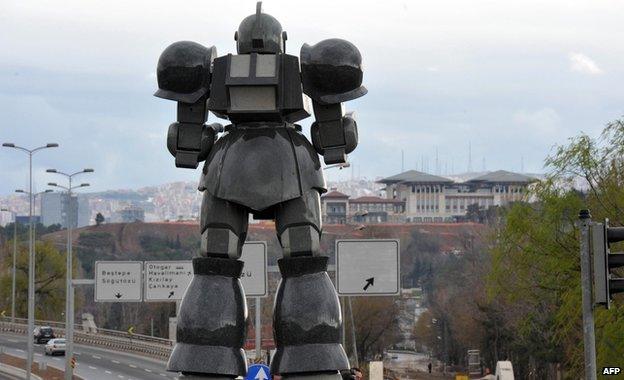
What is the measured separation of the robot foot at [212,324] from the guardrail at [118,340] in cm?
4212

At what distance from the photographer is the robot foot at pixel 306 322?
11.7 metres

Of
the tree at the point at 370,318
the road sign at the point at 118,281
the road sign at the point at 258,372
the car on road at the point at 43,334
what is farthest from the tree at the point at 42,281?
the road sign at the point at 258,372

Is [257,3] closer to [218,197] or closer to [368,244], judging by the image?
[218,197]

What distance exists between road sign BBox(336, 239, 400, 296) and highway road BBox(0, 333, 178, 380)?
24621mm

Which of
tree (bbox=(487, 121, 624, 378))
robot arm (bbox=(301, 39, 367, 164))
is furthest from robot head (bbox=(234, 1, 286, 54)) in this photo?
tree (bbox=(487, 121, 624, 378))

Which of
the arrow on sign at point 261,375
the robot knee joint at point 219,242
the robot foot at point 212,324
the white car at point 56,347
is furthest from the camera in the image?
the white car at point 56,347

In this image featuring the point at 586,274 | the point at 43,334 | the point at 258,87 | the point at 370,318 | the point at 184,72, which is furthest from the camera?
the point at 370,318

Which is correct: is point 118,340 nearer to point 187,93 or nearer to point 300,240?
point 187,93

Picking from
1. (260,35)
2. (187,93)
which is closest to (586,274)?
(260,35)

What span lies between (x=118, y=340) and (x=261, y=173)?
175ft

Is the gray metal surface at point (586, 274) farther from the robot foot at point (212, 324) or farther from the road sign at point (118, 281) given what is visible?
the road sign at point (118, 281)

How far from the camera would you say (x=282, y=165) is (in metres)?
11.8

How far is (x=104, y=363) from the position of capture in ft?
179

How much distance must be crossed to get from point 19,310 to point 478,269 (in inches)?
1079
